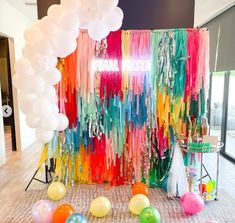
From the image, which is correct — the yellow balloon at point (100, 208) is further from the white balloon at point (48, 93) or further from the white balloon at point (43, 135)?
the white balloon at point (48, 93)

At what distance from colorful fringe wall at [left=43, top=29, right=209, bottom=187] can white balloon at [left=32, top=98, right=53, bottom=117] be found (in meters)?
0.55

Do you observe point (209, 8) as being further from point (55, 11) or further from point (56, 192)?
point (56, 192)

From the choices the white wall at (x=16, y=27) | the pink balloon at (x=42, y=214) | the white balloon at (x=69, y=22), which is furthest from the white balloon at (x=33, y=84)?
the white wall at (x=16, y=27)

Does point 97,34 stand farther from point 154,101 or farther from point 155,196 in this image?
point 155,196

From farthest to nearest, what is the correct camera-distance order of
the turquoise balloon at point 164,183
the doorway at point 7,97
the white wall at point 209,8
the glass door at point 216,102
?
the glass door at point 216,102 → the doorway at point 7,97 → the white wall at point 209,8 → the turquoise balloon at point 164,183

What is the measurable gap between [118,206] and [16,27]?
13.5 ft

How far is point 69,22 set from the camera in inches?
86.0

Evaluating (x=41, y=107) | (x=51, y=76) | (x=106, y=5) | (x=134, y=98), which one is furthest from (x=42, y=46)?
(x=134, y=98)

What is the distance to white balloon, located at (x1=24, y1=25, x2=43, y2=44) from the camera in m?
2.23

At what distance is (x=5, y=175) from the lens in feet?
12.0

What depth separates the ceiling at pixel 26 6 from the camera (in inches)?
173

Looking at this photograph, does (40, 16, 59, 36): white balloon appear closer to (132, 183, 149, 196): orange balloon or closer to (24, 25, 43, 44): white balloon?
(24, 25, 43, 44): white balloon

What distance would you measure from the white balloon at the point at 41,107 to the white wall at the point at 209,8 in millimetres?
3262

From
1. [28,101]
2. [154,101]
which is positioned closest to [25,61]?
[28,101]
